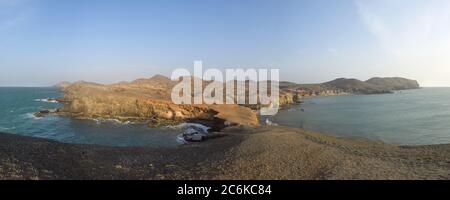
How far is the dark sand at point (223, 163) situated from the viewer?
11398mm

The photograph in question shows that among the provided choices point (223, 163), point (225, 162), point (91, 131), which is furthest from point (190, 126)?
point (223, 163)

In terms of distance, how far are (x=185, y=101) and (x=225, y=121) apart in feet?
38.0

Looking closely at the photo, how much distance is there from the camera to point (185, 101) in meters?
44.1

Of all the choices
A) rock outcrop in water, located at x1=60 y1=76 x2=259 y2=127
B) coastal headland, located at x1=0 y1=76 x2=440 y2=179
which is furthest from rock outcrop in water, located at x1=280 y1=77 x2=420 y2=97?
coastal headland, located at x1=0 y1=76 x2=440 y2=179

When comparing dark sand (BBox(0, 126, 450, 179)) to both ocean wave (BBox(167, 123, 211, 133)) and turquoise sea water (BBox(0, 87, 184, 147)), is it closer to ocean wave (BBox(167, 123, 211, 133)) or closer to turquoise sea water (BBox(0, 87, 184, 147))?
turquoise sea water (BBox(0, 87, 184, 147))

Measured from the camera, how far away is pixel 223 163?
13.3 m

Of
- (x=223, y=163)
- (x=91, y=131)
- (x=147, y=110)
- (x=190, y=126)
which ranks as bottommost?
(x=91, y=131)

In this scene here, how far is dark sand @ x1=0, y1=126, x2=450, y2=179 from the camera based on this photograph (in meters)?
11.4

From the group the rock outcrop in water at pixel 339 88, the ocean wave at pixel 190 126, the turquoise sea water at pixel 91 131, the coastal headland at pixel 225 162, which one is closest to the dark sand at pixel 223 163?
the coastal headland at pixel 225 162

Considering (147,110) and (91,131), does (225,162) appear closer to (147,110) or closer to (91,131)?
(91,131)

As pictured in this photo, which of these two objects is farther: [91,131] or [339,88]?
[339,88]

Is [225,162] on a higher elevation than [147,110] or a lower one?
lower

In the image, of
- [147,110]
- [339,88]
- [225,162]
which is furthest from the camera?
[339,88]
